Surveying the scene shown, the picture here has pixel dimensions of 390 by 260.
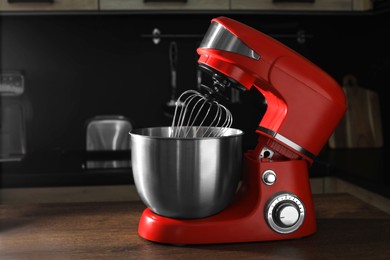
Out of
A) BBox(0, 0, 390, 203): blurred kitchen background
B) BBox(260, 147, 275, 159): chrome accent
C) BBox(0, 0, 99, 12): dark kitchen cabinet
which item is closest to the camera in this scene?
BBox(260, 147, 275, 159): chrome accent

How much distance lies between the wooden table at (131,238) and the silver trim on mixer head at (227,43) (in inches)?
13.2

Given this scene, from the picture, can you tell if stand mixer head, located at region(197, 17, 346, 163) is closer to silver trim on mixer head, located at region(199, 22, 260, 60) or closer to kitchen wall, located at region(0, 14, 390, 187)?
silver trim on mixer head, located at region(199, 22, 260, 60)

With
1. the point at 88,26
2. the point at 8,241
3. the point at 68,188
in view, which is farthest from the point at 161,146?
the point at 88,26

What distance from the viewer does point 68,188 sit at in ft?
6.68

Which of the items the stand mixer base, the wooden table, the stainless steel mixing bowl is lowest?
the wooden table

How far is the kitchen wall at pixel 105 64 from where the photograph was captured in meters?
2.55

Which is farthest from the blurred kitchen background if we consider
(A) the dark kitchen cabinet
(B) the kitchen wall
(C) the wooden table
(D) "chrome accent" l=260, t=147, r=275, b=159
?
(D) "chrome accent" l=260, t=147, r=275, b=159

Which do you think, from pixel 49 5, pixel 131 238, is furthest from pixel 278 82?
pixel 49 5

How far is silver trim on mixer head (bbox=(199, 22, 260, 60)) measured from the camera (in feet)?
2.99

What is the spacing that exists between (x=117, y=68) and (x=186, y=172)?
1798 mm

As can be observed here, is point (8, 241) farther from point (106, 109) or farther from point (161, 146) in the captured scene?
point (106, 109)

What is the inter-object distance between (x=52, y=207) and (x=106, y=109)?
4.79 feet

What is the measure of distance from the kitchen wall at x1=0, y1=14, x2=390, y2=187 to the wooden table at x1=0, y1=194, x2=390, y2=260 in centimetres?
146

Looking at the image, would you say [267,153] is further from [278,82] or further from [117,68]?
[117,68]
